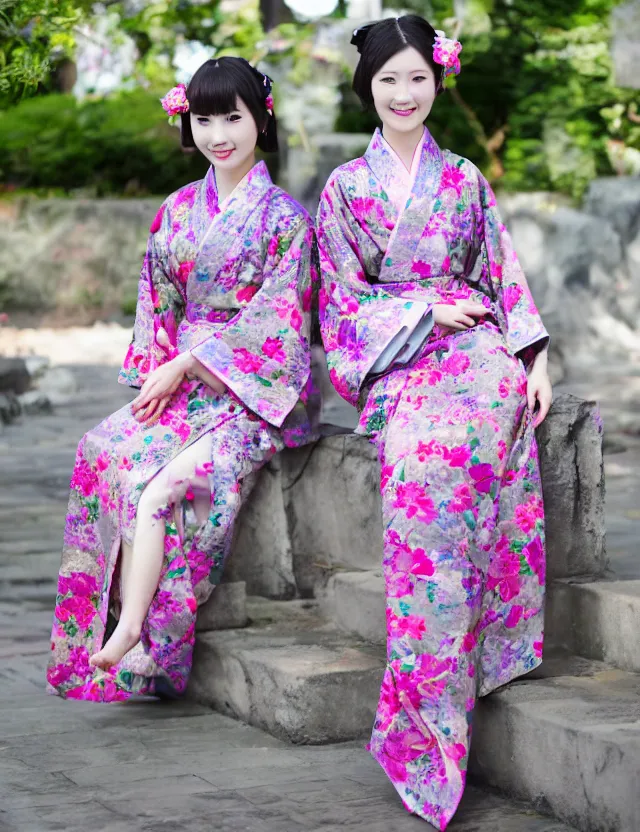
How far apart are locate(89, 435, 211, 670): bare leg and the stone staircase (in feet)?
0.97

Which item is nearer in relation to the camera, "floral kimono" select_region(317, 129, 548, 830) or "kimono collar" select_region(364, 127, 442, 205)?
"floral kimono" select_region(317, 129, 548, 830)

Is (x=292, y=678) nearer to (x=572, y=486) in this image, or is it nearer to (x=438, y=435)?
(x=438, y=435)

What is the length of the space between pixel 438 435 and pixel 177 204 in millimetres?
1447

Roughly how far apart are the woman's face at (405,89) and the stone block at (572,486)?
3.00 feet

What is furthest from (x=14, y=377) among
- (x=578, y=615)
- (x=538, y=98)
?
(x=578, y=615)

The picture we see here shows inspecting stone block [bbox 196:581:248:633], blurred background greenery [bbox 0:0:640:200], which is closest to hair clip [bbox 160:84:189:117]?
stone block [bbox 196:581:248:633]

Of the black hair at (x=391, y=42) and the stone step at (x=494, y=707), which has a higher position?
the black hair at (x=391, y=42)

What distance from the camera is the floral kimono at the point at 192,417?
4078mm

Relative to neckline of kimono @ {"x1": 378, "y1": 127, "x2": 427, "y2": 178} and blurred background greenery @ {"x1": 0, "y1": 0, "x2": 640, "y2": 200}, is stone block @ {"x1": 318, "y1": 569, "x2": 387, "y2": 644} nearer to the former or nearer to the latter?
neckline of kimono @ {"x1": 378, "y1": 127, "x2": 427, "y2": 178}

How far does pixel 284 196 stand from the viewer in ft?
14.5

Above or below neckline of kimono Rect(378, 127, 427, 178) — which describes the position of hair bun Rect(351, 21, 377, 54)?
above

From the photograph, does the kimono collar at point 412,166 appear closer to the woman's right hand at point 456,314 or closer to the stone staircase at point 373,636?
the woman's right hand at point 456,314

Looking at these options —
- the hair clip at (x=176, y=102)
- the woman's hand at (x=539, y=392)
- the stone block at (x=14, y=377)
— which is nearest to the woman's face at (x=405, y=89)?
the hair clip at (x=176, y=102)

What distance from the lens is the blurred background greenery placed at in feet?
43.8
